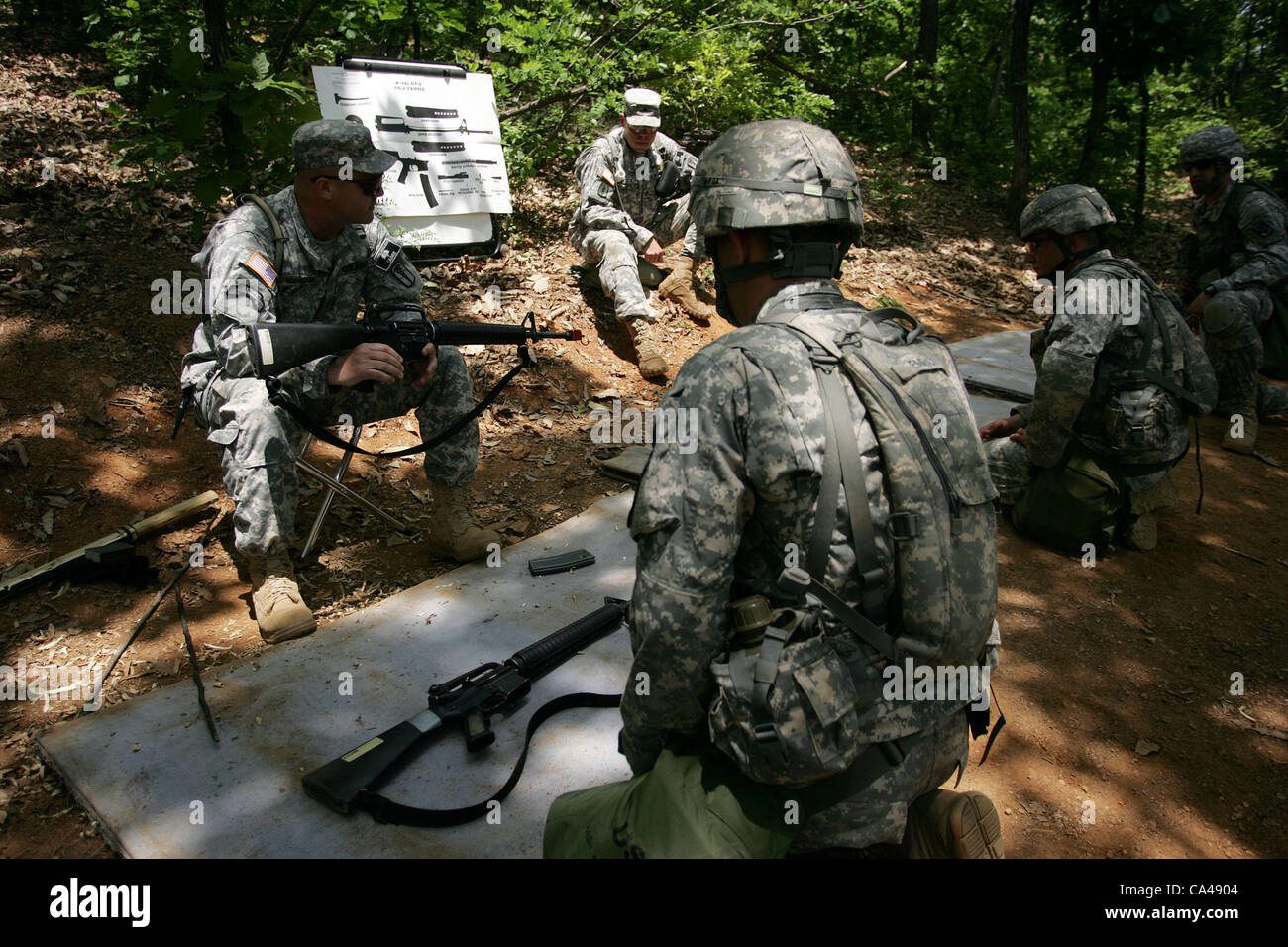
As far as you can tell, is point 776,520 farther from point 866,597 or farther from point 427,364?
point 427,364

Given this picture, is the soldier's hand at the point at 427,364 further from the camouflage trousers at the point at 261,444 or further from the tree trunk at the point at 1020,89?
the tree trunk at the point at 1020,89

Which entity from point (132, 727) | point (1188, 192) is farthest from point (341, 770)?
point (1188, 192)

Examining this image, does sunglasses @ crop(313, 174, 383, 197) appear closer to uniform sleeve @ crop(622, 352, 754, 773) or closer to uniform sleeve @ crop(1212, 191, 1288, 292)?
uniform sleeve @ crop(622, 352, 754, 773)

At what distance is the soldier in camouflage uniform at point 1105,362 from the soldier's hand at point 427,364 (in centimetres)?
308

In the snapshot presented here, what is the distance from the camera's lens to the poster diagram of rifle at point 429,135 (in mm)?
6109

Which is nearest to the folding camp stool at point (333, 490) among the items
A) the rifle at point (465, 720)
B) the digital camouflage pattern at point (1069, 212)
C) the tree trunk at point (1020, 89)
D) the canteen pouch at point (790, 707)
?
the rifle at point (465, 720)

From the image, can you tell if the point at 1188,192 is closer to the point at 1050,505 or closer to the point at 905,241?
the point at 905,241

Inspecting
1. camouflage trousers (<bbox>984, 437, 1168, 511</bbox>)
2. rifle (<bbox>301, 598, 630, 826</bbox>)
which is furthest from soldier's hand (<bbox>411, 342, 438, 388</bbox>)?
camouflage trousers (<bbox>984, 437, 1168, 511</bbox>)

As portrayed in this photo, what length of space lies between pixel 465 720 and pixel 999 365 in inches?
220

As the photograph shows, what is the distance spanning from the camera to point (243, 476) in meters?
3.36

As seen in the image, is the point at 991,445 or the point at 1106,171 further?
the point at 1106,171

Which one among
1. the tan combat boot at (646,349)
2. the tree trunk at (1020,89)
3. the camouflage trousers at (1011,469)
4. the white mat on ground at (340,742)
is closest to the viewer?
the white mat on ground at (340,742)
